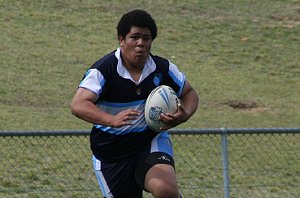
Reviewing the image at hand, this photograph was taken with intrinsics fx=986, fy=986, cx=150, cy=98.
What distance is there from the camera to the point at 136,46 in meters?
7.54

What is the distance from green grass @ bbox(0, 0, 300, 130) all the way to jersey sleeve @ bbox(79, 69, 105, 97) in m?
6.29

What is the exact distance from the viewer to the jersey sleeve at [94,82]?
7414 millimetres

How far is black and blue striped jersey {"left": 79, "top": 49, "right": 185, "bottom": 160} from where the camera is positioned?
7.50 meters

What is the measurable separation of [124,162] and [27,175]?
2.88 metres

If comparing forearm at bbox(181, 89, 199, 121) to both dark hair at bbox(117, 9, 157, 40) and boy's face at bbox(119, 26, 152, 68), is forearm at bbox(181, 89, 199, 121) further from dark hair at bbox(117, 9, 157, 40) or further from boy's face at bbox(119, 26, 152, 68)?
dark hair at bbox(117, 9, 157, 40)

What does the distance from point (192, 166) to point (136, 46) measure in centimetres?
404

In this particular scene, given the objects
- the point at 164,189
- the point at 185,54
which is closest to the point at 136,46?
the point at 164,189

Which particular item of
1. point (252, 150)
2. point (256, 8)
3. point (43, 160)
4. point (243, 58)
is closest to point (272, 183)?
point (252, 150)

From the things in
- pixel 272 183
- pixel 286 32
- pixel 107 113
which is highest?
pixel 107 113

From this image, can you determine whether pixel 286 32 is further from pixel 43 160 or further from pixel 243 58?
pixel 43 160

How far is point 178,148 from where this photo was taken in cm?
1212

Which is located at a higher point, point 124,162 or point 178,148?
point 124,162

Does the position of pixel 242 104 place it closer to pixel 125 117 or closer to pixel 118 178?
pixel 118 178

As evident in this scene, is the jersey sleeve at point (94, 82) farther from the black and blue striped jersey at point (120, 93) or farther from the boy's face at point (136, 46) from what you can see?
the boy's face at point (136, 46)
